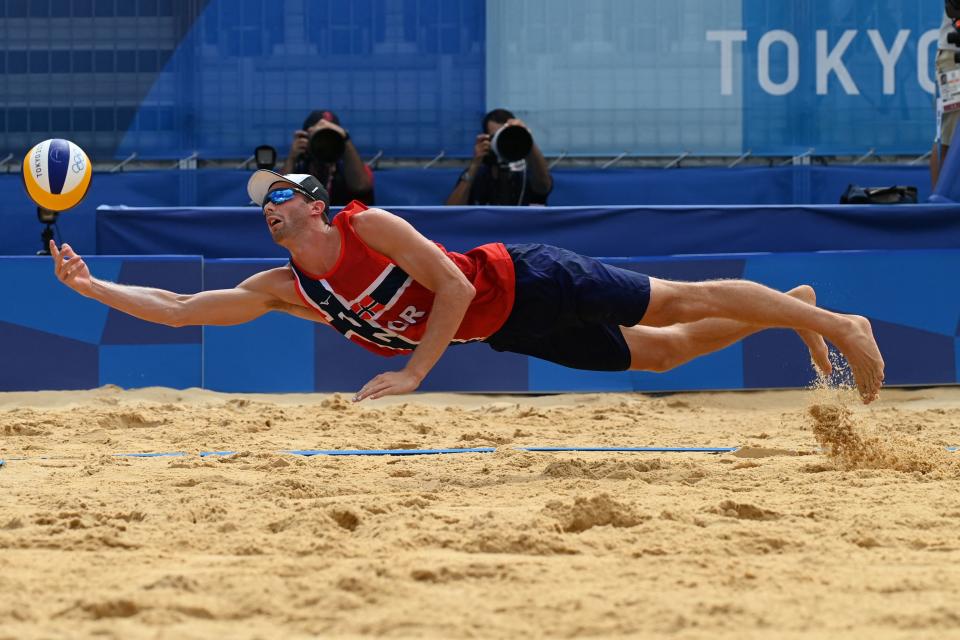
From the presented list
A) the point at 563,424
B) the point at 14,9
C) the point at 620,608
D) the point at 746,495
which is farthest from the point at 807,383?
the point at 14,9

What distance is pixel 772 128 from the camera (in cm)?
853

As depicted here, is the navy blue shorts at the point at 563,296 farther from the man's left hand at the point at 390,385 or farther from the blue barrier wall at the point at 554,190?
the blue barrier wall at the point at 554,190

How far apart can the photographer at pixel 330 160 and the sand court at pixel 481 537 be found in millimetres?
2673

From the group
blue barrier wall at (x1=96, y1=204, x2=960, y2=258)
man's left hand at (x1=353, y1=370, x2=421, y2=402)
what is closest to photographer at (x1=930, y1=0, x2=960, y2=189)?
blue barrier wall at (x1=96, y1=204, x2=960, y2=258)

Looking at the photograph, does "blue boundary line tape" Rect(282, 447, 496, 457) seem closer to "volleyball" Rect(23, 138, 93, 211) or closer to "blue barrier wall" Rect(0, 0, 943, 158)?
"volleyball" Rect(23, 138, 93, 211)

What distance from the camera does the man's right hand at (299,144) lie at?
25.4 feet

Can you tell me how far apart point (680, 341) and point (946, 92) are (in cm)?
407

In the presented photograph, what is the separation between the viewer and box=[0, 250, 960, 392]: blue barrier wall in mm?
6895

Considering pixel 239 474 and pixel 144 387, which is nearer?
pixel 239 474

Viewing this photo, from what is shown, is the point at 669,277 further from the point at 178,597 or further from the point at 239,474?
the point at 178,597

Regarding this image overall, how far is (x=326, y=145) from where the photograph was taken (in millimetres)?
7723

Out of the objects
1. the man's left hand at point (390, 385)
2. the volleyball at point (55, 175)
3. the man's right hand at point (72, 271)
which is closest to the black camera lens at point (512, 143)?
the volleyball at point (55, 175)

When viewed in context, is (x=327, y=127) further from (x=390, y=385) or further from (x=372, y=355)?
(x=390, y=385)

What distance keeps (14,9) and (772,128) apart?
5.16m
